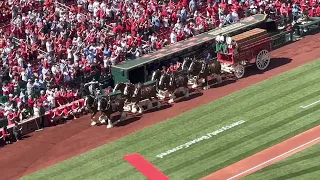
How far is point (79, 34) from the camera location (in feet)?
109

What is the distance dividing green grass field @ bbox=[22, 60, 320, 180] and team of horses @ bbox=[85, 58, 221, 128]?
1.69 m

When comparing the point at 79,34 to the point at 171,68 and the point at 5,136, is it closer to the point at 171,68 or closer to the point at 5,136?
the point at 171,68

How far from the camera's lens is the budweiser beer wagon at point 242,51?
98.7 feet

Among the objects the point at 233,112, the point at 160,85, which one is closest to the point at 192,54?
the point at 160,85

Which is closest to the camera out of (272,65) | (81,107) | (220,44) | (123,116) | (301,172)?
(301,172)

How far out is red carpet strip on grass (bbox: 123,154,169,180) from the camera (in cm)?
2181

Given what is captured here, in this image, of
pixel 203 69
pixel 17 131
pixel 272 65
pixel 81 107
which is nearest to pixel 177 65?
pixel 203 69

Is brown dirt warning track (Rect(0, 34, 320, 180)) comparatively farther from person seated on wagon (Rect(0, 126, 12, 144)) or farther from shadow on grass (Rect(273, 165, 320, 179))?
shadow on grass (Rect(273, 165, 320, 179))

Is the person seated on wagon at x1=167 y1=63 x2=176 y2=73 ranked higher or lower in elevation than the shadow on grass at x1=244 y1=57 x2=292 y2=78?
higher

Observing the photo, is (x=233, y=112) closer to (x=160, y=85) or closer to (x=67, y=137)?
(x=160, y=85)

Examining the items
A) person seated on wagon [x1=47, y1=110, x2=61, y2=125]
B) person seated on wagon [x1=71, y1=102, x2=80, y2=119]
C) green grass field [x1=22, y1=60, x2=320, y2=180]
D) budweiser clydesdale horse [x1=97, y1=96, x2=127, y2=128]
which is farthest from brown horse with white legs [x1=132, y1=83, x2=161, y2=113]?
person seated on wagon [x1=47, y1=110, x2=61, y2=125]

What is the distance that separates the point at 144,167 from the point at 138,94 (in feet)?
18.3

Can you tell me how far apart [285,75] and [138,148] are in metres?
9.52

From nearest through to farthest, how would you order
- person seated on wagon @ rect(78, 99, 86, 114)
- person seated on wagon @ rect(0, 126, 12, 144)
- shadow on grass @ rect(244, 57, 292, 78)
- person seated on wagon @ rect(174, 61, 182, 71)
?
person seated on wagon @ rect(0, 126, 12, 144) < person seated on wagon @ rect(78, 99, 86, 114) < person seated on wagon @ rect(174, 61, 182, 71) < shadow on grass @ rect(244, 57, 292, 78)
